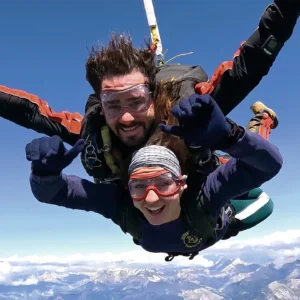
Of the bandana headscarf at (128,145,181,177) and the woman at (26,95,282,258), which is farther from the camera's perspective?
the bandana headscarf at (128,145,181,177)

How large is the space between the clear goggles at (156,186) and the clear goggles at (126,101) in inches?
22.0

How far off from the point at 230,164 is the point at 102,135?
3.52ft

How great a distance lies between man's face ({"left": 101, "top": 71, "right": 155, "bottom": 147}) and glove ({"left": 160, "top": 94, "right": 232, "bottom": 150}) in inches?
32.1

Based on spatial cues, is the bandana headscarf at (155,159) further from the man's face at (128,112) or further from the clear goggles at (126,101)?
the clear goggles at (126,101)

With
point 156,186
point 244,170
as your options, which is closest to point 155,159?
point 156,186

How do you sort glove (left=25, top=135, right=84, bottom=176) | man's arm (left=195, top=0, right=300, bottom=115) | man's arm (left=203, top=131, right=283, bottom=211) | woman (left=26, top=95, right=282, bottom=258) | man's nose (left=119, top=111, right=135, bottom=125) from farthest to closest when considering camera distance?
man's nose (left=119, top=111, right=135, bottom=125), man's arm (left=195, top=0, right=300, bottom=115), glove (left=25, top=135, right=84, bottom=176), man's arm (left=203, top=131, right=283, bottom=211), woman (left=26, top=95, right=282, bottom=258)

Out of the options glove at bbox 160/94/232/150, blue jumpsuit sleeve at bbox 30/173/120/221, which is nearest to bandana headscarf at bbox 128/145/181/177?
blue jumpsuit sleeve at bbox 30/173/120/221

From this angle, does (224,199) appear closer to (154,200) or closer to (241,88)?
(154,200)

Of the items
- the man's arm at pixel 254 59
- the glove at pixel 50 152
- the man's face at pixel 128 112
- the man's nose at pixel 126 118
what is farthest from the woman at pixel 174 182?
the man's arm at pixel 254 59

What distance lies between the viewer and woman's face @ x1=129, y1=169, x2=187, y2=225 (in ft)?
10.4

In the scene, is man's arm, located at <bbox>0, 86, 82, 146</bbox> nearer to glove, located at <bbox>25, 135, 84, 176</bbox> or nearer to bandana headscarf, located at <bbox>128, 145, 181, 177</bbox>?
bandana headscarf, located at <bbox>128, 145, 181, 177</bbox>

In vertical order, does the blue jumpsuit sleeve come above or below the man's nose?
below

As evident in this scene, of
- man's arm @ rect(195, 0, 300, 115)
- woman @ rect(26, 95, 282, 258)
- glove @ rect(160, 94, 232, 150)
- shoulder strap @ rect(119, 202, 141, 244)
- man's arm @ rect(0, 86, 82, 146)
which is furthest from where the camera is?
man's arm @ rect(0, 86, 82, 146)

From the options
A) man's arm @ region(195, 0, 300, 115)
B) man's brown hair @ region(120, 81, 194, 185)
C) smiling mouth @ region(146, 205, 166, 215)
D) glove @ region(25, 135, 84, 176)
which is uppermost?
man's arm @ region(195, 0, 300, 115)
